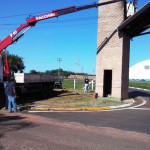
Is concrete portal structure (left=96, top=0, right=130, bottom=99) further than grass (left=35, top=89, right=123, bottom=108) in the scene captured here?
Yes

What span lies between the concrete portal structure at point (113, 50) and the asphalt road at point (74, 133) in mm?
6982

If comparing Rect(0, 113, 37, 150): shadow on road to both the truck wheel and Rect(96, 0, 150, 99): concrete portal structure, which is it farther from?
Rect(96, 0, 150, 99): concrete portal structure

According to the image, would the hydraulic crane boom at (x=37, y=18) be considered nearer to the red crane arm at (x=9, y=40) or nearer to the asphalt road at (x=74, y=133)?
the red crane arm at (x=9, y=40)

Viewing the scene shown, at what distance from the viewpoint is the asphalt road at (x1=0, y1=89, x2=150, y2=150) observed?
604 cm

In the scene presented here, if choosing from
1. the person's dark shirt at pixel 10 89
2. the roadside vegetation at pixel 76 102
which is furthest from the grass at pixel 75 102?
the person's dark shirt at pixel 10 89

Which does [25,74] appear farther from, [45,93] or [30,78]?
[45,93]

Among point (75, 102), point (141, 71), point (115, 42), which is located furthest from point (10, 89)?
point (141, 71)

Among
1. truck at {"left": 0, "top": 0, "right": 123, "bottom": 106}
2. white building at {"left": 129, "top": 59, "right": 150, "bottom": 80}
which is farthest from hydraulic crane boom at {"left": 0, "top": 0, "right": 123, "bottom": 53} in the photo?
white building at {"left": 129, "top": 59, "right": 150, "bottom": 80}

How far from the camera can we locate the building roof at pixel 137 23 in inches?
628

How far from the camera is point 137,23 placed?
17.7 metres

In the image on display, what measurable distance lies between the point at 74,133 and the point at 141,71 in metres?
113

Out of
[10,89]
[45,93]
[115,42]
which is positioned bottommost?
[45,93]

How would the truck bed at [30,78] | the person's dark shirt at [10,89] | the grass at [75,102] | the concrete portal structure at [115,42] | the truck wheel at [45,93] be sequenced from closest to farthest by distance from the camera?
the person's dark shirt at [10,89]
the grass at [75,102]
the truck bed at [30,78]
the concrete portal structure at [115,42]
the truck wheel at [45,93]

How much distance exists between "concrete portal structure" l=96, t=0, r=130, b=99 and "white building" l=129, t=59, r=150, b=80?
9862 cm
